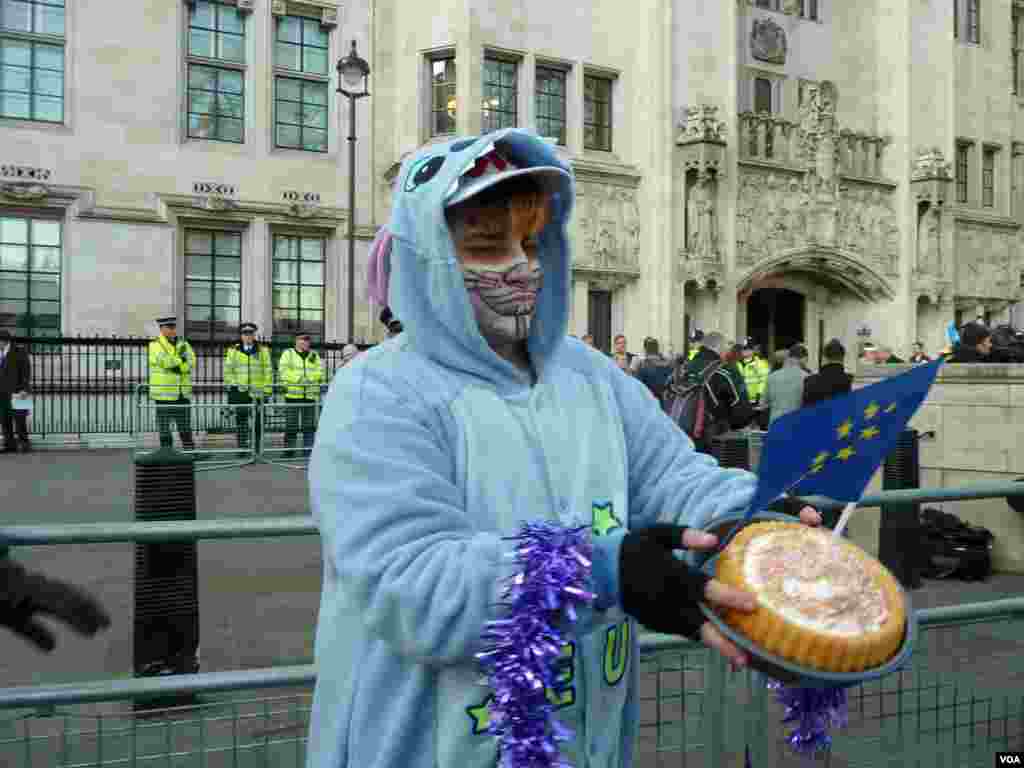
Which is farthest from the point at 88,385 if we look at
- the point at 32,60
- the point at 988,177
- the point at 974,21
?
the point at 974,21

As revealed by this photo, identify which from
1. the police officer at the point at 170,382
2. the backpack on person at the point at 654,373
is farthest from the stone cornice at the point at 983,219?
the police officer at the point at 170,382

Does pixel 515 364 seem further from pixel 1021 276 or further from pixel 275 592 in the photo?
pixel 1021 276

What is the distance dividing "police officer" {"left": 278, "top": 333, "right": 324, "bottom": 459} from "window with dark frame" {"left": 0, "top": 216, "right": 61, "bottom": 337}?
5.20 m

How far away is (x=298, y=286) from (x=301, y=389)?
5.37m

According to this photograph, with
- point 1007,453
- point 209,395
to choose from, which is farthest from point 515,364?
point 209,395

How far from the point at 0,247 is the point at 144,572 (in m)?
16.4

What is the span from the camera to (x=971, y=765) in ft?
12.4

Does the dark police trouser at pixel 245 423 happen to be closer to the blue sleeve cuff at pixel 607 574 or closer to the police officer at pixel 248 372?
the police officer at pixel 248 372

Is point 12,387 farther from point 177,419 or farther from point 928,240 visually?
point 928,240

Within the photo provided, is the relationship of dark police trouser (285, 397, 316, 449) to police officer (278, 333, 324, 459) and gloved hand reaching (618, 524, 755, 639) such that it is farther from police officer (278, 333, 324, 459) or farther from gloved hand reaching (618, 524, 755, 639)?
gloved hand reaching (618, 524, 755, 639)

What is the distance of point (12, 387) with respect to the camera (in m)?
15.9

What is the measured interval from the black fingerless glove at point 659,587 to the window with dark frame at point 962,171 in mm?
30822

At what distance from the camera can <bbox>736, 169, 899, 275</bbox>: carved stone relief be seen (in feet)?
79.9

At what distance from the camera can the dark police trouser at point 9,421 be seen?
52.8 ft
